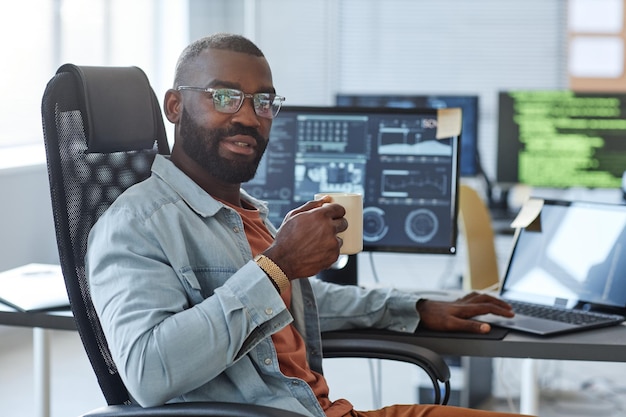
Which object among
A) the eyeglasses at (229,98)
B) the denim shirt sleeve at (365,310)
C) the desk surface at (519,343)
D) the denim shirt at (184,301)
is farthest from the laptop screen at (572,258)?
the eyeglasses at (229,98)

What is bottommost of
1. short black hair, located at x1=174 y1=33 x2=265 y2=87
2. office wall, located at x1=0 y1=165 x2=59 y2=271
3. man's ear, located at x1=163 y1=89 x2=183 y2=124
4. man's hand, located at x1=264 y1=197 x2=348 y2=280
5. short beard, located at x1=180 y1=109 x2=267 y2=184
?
office wall, located at x1=0 y1=165 x2=59 y2=271

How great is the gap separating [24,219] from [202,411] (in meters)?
3.23

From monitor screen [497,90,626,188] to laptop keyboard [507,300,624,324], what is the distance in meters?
2.15

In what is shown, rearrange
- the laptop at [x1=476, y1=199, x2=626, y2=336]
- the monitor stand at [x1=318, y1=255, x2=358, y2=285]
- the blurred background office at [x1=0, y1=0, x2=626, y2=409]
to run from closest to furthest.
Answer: the laptop at [x1=476, y1=199, x2=626, y2=336] < the monitor stand at [x1=318, y1=255, x2=358, y2=285] < the blurred background office at [x1=0, y1=0, x2=626, y2=409]

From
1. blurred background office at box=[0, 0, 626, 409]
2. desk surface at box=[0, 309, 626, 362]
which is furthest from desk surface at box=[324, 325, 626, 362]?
blurred background office at box=[0, 0, 626, 409]

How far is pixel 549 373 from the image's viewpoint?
4.00 meters

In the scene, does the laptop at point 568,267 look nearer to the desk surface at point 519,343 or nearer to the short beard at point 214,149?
the desk surface at point 519,343

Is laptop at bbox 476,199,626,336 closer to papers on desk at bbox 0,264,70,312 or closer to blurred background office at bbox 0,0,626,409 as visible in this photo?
papers on desk at bbox 0,264,70,312

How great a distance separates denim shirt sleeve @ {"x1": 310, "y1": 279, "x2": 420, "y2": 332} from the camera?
1951mm

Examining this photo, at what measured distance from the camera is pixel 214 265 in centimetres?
151

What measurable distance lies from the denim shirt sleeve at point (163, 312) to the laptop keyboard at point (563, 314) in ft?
2.66

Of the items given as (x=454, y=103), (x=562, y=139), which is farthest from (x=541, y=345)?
(x=454, y=103)

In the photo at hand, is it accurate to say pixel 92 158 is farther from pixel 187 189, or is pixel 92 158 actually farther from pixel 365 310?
pixel 365 310

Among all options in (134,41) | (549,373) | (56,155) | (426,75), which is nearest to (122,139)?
(56,155)
